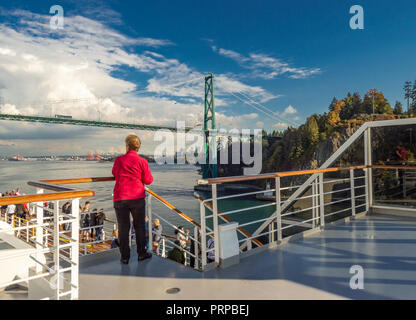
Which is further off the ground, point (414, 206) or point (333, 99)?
point (333, 99)

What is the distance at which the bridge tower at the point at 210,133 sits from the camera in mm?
26422

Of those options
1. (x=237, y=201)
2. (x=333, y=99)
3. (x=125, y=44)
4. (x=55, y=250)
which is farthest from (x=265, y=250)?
(x=333, y=99)

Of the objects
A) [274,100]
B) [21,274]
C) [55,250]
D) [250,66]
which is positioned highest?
[250,66]

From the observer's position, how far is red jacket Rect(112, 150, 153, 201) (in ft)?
5.83

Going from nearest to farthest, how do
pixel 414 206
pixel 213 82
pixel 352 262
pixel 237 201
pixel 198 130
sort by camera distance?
pixel 352 262
pixel 414 206
pixel 198 130
pixel 237 201
pixel 213 82

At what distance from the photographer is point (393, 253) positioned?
1916 millimetres

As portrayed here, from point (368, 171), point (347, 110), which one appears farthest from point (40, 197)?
point (347, 110)

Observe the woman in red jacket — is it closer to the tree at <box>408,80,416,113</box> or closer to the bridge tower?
the bridge tower

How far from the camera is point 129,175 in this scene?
5.84ft

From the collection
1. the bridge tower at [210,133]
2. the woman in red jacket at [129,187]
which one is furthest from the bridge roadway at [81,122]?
the woman in red jacket at [129,187]

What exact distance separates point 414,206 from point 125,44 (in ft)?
123

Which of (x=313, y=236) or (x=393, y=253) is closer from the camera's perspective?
(x=393, y=253)

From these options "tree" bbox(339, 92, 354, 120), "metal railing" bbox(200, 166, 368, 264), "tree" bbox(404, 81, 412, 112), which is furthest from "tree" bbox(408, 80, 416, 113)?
"metal railing" bbox(200, 166, 368, 264)

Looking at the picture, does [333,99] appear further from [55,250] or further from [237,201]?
[55,250]
